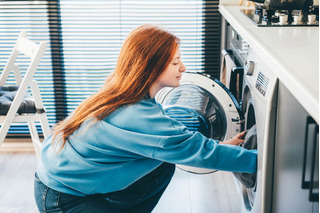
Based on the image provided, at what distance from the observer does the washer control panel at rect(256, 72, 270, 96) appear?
1.36 metres

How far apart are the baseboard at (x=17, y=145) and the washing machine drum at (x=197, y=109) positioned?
4.49 ft

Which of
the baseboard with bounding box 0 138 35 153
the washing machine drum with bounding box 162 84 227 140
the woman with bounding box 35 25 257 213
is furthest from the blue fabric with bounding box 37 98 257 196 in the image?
the baseboard with bounding box 0 138 35 153

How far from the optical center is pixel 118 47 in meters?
3.02

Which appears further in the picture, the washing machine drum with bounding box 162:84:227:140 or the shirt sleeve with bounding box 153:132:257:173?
the washing machine drum with bounding box 162:84:227:140

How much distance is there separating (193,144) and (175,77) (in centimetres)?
26

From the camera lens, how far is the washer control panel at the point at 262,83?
1363mm

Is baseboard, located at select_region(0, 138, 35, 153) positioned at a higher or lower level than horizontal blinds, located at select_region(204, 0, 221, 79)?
lower

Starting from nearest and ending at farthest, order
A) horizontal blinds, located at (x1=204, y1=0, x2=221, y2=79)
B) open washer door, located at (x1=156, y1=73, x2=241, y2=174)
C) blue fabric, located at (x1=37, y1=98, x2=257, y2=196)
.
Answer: blue fabric, located at (x1=37, y1=98, x2=257, y2=196) < open washer door, located at (x1=156, y1=73, x2=241, y2=174) < horizontal blinds, located at (x1=204, y1=0, x2=221, y2=79)

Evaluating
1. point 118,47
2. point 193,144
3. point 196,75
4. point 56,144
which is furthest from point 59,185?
point 118,47

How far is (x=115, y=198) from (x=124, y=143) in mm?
302

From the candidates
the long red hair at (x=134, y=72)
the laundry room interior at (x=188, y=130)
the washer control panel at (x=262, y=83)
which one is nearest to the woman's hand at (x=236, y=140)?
the laundry room interior at (x=188, y=130)

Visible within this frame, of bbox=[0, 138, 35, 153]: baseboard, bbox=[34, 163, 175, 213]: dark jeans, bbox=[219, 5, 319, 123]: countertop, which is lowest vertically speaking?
bbox=[0, 138, 35, 153]: baseboard

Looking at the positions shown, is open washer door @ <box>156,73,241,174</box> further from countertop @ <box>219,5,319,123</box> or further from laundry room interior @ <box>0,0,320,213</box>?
countertop @ <box>219,5,319,123</box>

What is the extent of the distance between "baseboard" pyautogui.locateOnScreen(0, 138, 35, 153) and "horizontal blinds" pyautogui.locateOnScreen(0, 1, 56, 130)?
0.20ft
